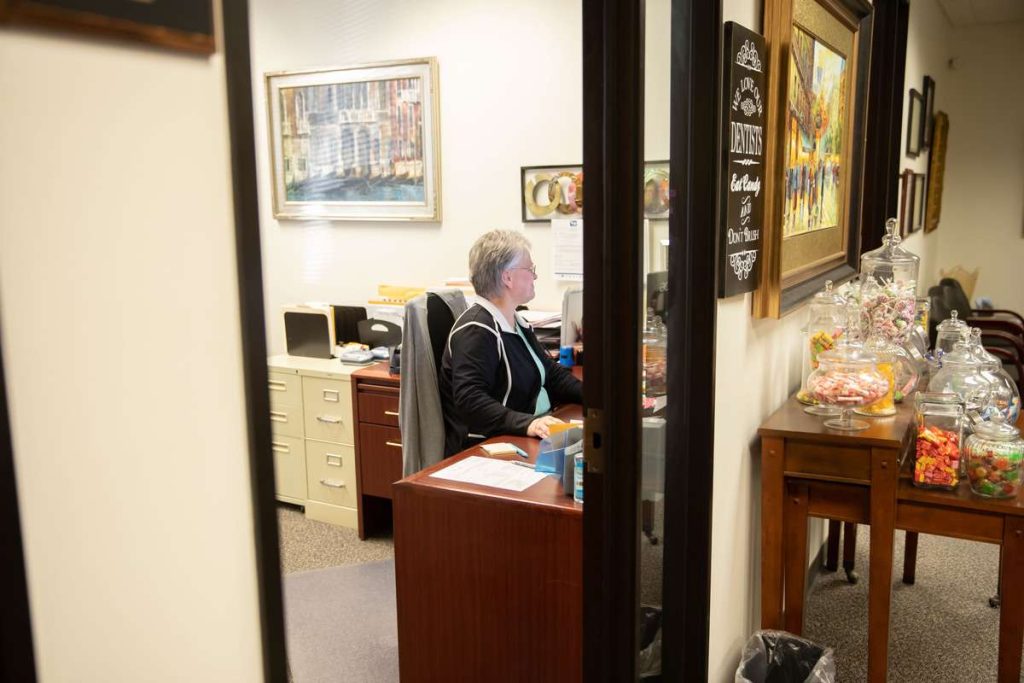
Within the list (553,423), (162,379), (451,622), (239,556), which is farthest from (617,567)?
(162,379)

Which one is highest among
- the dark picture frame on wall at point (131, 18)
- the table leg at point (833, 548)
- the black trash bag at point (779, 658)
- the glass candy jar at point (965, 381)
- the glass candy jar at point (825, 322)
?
the dark picture frame on wall at point (131, 18)

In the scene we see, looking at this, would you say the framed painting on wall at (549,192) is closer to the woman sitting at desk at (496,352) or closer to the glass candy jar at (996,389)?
the woman sitting at desk at (496,352)

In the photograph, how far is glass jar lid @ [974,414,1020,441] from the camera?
219 centimetres

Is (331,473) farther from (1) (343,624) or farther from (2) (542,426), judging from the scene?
(2) (542,426)

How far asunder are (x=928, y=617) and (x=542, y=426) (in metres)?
1.65

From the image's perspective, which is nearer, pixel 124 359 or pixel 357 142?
pixel 124 359

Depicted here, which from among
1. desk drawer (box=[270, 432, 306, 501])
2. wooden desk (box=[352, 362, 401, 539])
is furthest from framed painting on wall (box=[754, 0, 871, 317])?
desk drawer (box=[270, 432, 306, 501])

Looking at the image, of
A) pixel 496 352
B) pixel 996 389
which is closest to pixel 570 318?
pixel 496 352

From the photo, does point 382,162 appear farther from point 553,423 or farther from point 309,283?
point 553,423

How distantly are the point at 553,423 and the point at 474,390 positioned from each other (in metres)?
0.35

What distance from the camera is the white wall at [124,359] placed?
61 centimetres

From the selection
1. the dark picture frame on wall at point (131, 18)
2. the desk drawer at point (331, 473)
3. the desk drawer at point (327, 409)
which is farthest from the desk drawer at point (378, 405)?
the dark picture frame on wall at point (131, 18)

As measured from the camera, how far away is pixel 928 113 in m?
5.69

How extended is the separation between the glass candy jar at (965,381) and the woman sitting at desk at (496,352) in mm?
1101
